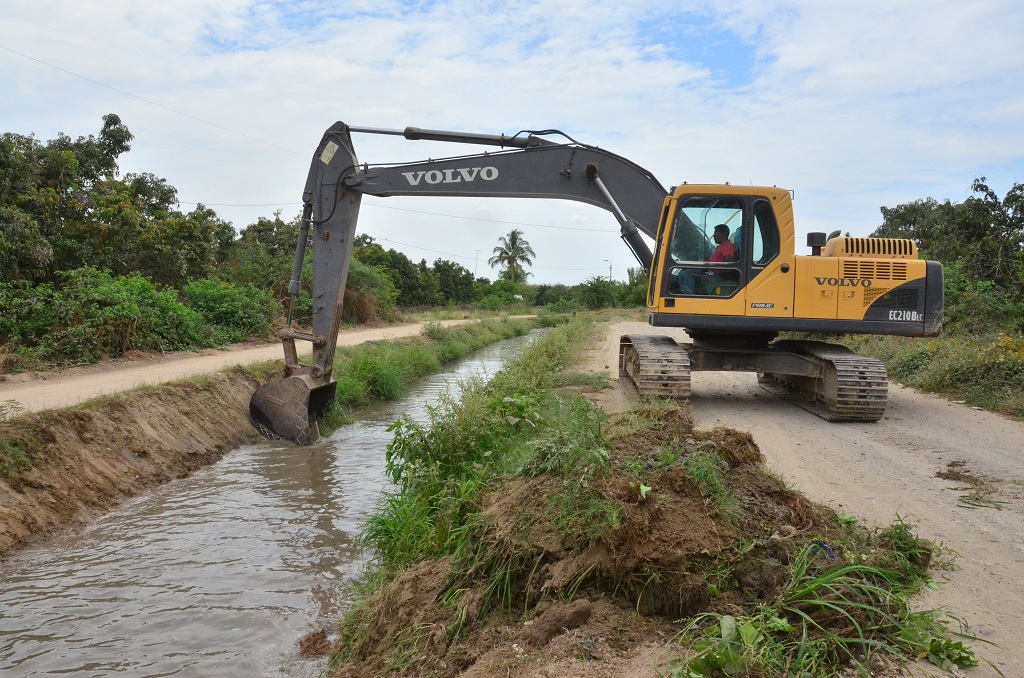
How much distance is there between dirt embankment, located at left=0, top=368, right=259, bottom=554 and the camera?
7.32 meters

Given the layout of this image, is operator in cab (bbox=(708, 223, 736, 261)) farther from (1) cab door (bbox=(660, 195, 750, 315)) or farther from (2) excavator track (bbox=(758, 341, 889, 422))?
(2) excavator track (bbox=(758, 341, 889, 422))

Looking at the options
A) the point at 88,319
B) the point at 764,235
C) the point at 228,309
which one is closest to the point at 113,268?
the point at 228,309

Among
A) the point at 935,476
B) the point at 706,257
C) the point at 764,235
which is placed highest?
the point at 764,235

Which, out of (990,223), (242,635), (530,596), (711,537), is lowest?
(242,635)

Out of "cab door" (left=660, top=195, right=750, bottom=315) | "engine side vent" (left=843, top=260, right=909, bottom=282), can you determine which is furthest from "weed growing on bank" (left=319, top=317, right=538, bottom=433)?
"engine side vent" (left=843, top=260, right=909, bottom=282)

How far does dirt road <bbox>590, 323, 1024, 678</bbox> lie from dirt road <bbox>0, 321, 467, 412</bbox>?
23.5ft

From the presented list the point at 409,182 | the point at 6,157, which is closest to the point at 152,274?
the point at 6,157

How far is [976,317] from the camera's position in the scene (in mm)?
15477

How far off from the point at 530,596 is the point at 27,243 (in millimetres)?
15589

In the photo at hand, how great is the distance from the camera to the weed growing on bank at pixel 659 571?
313 cm

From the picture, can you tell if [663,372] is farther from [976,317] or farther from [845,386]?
[976,317]

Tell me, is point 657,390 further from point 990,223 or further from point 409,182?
point 990,223

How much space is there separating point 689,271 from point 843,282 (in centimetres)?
188

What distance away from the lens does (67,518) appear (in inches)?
295
